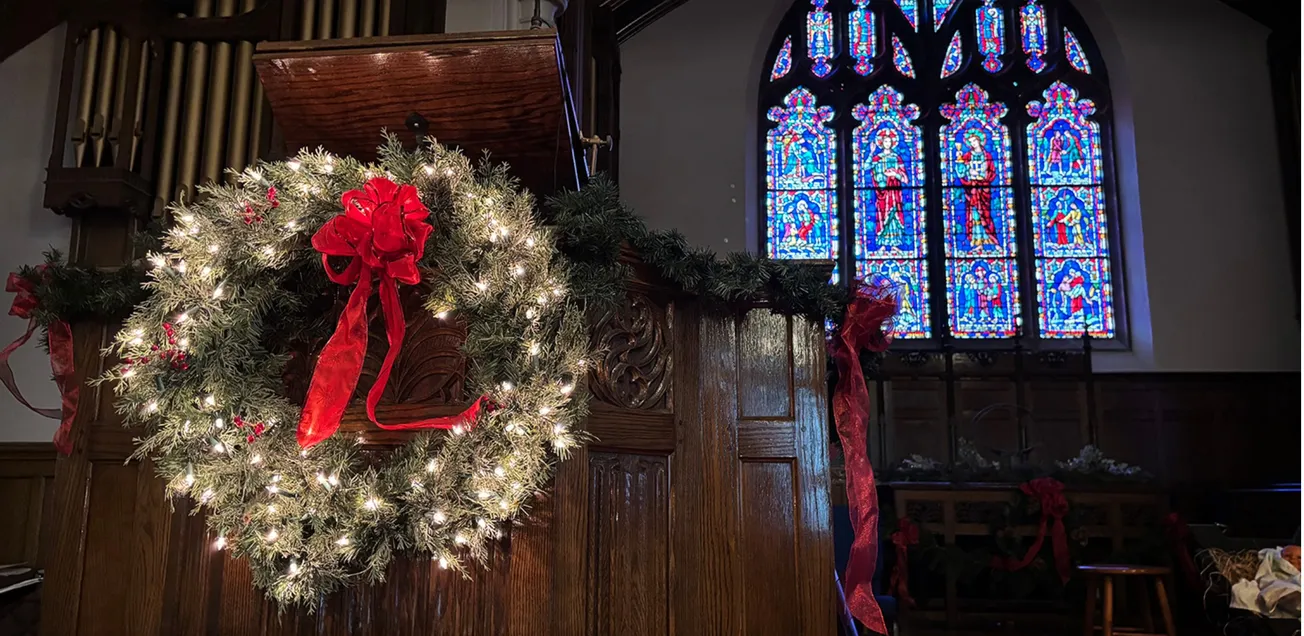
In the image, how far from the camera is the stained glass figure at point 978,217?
6605 mm

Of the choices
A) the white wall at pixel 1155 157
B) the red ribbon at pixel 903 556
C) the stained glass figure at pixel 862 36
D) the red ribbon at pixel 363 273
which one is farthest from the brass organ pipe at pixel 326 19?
the stained glass figure at pixel 862 36

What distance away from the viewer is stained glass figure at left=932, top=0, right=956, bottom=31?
7129 millimetres

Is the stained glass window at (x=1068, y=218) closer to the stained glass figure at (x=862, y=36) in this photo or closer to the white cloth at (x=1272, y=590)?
the stained glass figure at (x=862, y=36)

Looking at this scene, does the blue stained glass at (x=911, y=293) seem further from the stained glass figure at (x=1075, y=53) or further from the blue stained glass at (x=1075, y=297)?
the stained glass figure at (x=1075, y=53)

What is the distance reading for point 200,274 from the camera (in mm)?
1697

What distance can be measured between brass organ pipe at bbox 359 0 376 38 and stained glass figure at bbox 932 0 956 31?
473 centimetres

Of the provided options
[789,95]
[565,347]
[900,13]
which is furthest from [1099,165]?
[565,347]

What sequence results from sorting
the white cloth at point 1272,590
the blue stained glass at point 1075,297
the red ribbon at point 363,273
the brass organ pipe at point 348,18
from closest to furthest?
the red ribbon at point 363,273 < the white cloth at point 1272,590 < the brass organ pipe at point 348,18 < the blue stained glass at point 1075,297

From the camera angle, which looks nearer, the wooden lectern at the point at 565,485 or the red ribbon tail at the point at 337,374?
the red ribbon tail at the point at 337,374

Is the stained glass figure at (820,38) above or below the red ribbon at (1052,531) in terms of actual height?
above

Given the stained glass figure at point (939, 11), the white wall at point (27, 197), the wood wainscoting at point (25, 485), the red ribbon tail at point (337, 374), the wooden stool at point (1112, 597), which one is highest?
the stained glass figure at point (939, 11)

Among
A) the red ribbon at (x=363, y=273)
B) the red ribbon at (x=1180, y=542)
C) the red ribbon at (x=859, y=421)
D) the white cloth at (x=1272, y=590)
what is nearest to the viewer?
the red ribbon at (x=363, y=273)

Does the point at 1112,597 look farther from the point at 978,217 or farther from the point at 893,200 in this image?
the point at 893,200

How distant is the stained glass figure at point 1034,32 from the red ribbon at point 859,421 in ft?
18.1
